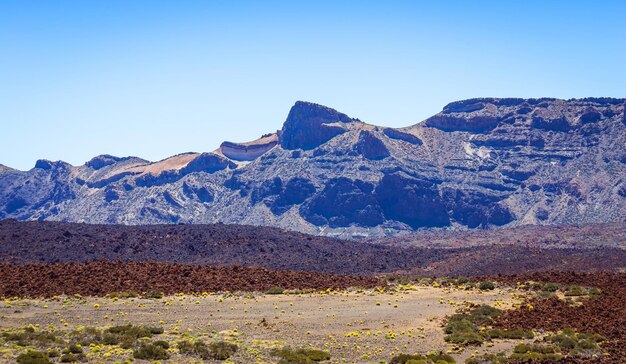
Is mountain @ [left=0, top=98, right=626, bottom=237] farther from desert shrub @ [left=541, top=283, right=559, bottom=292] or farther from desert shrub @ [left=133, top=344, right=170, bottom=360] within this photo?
desert shrub @ [left=133, top=344, right=170, bottom=360]

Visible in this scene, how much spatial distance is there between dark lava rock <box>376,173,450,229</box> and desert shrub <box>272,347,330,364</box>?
149 m

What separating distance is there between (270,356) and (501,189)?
155 metres

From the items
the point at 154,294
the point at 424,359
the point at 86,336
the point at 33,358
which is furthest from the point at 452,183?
the point at 33,358

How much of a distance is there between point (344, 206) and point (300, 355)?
151440 mm

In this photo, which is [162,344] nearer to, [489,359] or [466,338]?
[466,338]

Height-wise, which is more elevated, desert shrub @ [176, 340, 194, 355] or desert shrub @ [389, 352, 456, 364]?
desert shrub @ [176, 340, 194, 355]

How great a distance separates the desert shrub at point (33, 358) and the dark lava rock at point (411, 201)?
505 feet

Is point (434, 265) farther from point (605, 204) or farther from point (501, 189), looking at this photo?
point (501, 189)

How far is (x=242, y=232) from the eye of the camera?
96.1m

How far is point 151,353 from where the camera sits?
2877 cm

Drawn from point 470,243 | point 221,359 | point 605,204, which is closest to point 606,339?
point 221,359

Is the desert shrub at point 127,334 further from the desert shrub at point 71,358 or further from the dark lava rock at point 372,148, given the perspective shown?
the dark lava rock at point 372,148

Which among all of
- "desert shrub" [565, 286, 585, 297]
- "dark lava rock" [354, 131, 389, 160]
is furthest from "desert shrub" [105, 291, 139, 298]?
"dark lava rock" [354, 131, 389, 160]

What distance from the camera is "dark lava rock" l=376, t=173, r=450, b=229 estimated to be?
177875 millimetres
